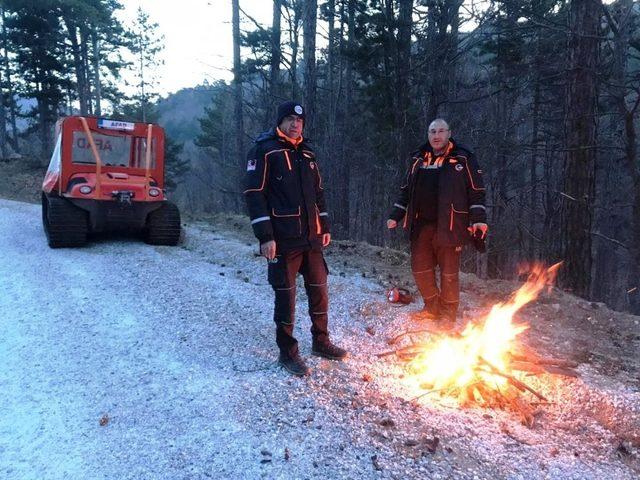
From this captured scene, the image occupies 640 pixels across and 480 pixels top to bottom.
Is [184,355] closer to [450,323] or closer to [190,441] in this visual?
[190,441]

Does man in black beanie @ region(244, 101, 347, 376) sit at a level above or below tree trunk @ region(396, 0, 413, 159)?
below

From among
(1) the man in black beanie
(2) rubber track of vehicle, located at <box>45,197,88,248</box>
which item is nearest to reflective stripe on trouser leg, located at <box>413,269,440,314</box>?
(1) the man in black beanie

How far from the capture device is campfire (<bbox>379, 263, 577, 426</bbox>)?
3996 millimetres

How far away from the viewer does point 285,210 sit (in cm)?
407

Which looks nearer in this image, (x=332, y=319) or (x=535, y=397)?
(x=535, y=397)

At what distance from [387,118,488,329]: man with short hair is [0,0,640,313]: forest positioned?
3074mm

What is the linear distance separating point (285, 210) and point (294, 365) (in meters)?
1.32

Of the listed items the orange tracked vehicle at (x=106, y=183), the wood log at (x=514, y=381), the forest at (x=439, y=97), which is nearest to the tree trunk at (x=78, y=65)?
the forest at (x=439, y=97)

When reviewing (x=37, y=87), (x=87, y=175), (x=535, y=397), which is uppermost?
(x=37, y=87)

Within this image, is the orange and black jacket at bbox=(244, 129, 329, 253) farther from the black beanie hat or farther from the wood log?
the wood log

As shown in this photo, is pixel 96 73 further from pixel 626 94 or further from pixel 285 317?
pixel 285 317

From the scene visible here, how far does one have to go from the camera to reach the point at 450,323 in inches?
220

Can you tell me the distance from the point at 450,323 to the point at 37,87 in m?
29.0

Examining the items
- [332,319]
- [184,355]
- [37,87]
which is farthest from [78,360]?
[37,87]
